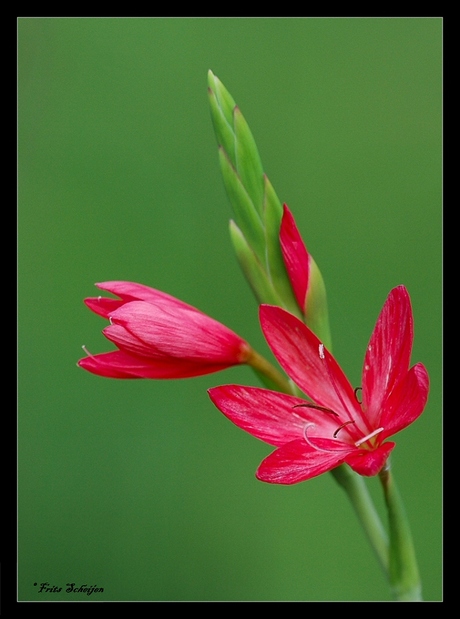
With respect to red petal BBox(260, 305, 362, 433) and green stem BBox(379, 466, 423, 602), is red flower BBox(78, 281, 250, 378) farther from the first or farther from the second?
green stem BBox(379, 466, 423, 602)

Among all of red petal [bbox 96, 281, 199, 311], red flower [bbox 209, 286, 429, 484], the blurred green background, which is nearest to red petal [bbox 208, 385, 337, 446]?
red flower [bbox 209, 286, 429, 484]

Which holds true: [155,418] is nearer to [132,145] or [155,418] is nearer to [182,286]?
[182,286]

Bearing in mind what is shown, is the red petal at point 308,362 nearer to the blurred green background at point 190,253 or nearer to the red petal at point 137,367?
the red petal at point 137,367

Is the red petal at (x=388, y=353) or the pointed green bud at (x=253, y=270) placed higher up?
the pointed green bud at (x=253, y=270)

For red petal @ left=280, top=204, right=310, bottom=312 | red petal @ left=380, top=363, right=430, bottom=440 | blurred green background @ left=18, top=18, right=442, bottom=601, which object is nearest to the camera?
red petal @ left=380, top=363, right=430, bottom=440

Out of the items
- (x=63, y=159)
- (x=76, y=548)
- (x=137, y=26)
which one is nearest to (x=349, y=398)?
(x=76, y=548)

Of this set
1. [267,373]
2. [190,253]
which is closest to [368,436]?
[267,373]

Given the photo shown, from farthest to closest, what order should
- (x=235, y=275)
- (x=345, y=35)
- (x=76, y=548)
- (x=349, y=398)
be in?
(x=235, y=275), (x=345, y=35), (x=76, y=548), (x=349, y=398)

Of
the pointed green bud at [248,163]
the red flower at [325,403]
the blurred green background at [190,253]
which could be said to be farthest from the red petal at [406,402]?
the blurred green background at [190,253]
